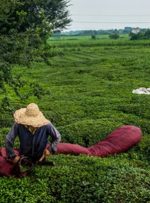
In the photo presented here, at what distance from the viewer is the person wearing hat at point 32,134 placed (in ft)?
29.5

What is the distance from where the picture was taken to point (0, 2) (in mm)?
13977

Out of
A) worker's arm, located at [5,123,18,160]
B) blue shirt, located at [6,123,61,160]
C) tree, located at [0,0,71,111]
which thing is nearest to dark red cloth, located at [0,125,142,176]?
blue shirt, located at [6,123,61,160]

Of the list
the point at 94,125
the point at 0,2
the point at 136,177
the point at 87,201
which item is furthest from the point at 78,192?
the point at 0,2

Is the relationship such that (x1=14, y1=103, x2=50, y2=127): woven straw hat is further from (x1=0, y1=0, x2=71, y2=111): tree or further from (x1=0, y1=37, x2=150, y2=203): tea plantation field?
(x1=0, y1=0, x2=71, y2=111): tree

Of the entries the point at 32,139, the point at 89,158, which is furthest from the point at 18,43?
the point at 32,139

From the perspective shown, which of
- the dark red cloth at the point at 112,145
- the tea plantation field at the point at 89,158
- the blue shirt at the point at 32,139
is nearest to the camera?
the tea plantation field at the point at 89,158

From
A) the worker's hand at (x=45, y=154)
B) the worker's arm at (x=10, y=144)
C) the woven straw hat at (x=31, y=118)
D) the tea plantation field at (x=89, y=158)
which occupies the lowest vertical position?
the tea plantation field at (x=89, y=158)

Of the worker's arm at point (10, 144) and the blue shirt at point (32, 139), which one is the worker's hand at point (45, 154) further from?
the worker's arm at point (10, 144)

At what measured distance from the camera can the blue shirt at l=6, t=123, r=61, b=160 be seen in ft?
29.8

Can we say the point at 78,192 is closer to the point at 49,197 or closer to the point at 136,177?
the point at 49,197

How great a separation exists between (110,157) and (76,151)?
0.77 metres

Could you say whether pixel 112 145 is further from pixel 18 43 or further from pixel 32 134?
pixel 18 43

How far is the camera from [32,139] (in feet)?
30.5

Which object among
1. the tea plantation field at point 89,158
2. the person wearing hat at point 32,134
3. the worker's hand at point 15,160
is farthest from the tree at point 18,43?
the worker's hand at point 15,160
